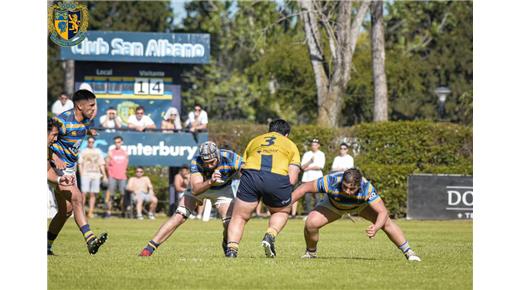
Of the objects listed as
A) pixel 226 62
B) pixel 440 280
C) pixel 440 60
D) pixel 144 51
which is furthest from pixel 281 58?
pixel 440 280

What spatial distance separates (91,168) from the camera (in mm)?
28547

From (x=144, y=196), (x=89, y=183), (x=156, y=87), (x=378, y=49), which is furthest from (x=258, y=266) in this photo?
(x=378, y=49)

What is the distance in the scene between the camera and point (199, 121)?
30.0 meters

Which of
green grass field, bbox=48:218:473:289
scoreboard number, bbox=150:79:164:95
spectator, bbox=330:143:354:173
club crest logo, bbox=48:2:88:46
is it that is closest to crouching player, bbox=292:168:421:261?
green grass field, bbox=48:218:473:289

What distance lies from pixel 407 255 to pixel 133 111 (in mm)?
16856

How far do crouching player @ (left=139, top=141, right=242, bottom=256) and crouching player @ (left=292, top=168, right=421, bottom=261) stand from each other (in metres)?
0.96

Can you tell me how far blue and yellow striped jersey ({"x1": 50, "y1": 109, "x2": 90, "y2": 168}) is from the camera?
14789mm

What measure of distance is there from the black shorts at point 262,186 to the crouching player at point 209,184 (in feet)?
0.96

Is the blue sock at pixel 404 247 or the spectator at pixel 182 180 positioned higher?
the spectator at pixel 182 180

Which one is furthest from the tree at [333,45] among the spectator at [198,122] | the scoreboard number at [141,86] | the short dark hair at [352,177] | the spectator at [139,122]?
the short dark hair at [352,177]

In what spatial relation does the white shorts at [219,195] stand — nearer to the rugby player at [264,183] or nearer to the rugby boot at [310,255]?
the rugby player at [264,183]

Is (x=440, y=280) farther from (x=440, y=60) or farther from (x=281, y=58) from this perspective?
(x=440, y=60)

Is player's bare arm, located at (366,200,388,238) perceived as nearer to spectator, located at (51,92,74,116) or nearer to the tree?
spectator, located at (51,92,74,116)

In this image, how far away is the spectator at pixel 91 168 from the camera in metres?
28.4
